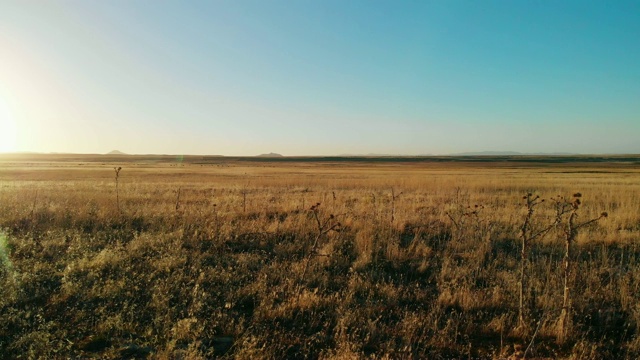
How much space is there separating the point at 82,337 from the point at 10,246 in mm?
4260

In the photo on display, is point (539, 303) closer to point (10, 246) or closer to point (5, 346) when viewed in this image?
point (5, 346)

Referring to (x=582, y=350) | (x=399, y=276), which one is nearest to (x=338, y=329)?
(x=399, y=276)

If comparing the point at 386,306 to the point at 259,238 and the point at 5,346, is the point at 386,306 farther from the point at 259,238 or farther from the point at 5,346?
the point at 5,346

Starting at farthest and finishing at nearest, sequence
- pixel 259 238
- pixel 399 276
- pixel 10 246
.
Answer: pixel 259 238 < pixel 10 246 < pixel 399 276

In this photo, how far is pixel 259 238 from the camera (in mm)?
7742

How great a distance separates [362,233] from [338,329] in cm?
392

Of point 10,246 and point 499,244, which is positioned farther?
point 499,244

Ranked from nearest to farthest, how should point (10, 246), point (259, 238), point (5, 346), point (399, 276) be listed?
point (5, 346), point (399, 276), point (10, 246), point (259, 238)

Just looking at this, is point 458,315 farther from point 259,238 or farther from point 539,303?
point 259,238

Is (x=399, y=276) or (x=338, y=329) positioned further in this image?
(x=399, y=276)

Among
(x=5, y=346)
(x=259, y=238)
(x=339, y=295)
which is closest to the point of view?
(x=5, y=346)

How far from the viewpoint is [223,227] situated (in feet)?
26.6

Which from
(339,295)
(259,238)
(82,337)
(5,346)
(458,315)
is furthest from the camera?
(259,238)

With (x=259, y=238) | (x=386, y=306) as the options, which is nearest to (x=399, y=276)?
(x=386, y=306)
